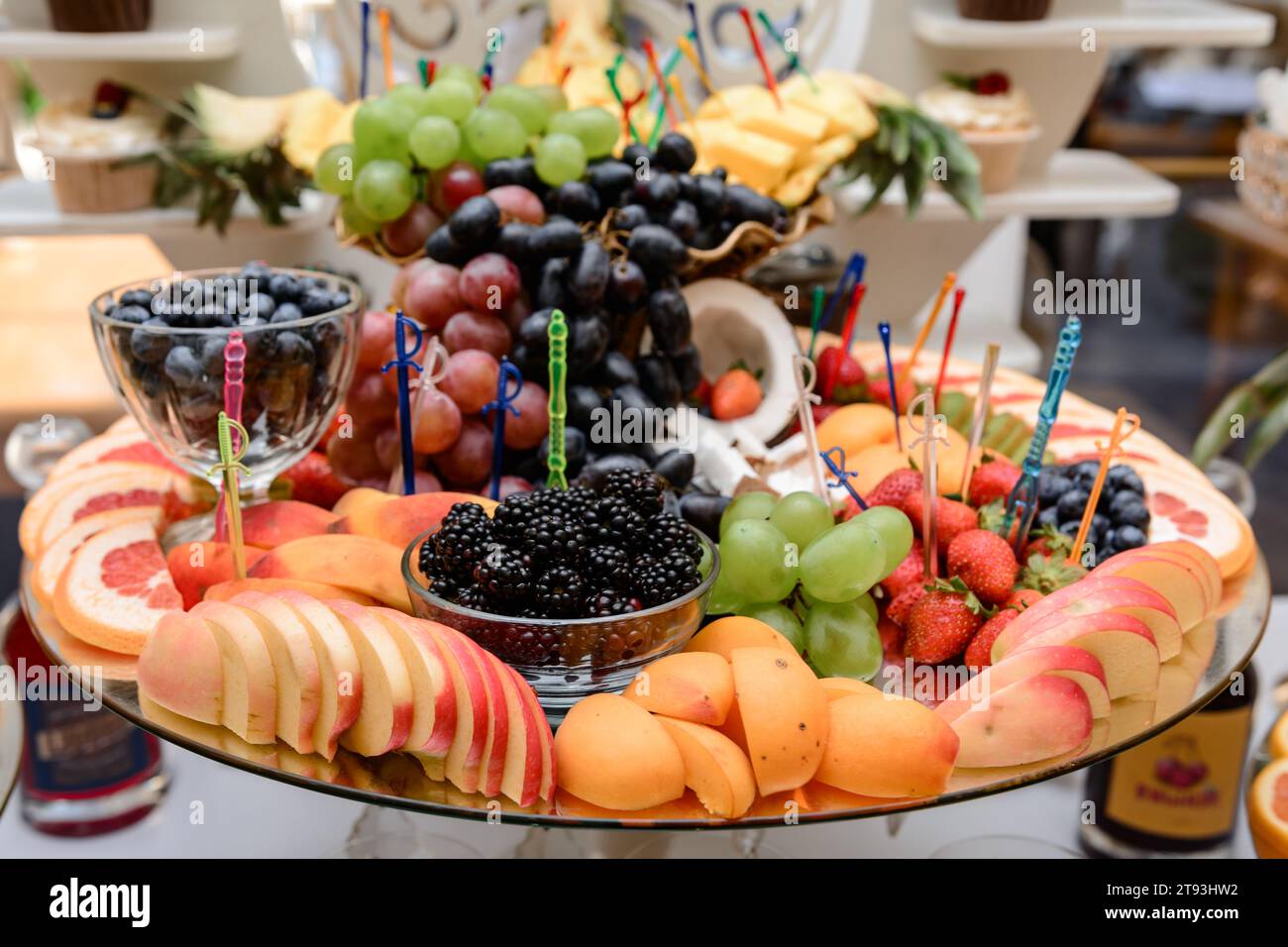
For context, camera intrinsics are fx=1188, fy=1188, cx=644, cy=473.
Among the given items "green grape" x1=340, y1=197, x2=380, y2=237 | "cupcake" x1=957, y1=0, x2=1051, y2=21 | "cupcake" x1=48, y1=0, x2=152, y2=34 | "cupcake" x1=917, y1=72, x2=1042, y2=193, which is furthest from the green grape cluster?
"cupcake" x1=48, y1=0, x2=152, y2=34

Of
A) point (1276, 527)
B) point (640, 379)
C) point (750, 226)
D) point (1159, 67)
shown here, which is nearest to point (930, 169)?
point (750, 226)

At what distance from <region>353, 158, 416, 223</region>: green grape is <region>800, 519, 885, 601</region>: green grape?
1.88 ft

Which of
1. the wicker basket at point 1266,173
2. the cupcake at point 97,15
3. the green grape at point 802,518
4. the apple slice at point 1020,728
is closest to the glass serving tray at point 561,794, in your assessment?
the apple slice at point 1020,728

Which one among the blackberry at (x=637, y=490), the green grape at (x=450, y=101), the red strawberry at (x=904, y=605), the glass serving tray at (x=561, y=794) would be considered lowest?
the glass serving tray at (x=561, y=794)

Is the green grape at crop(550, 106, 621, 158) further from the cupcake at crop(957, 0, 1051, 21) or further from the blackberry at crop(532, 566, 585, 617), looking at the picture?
the cupcake at crop(957, 0, 1051, 21)

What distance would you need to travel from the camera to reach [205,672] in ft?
2.49

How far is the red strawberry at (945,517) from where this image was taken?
991 mm

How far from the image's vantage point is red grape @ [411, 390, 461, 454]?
106cm

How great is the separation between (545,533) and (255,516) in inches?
12.9

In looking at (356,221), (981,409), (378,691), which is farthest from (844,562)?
(356,221)

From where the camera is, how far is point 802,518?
93 centimetres

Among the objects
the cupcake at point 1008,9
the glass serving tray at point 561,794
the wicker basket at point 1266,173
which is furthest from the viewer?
the cupcake at point 1008,9

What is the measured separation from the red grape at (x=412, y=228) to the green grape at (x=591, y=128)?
0.16 metres

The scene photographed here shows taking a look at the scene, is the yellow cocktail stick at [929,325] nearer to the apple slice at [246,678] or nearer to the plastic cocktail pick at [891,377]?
the plastic cocktail pick at [891,377]
